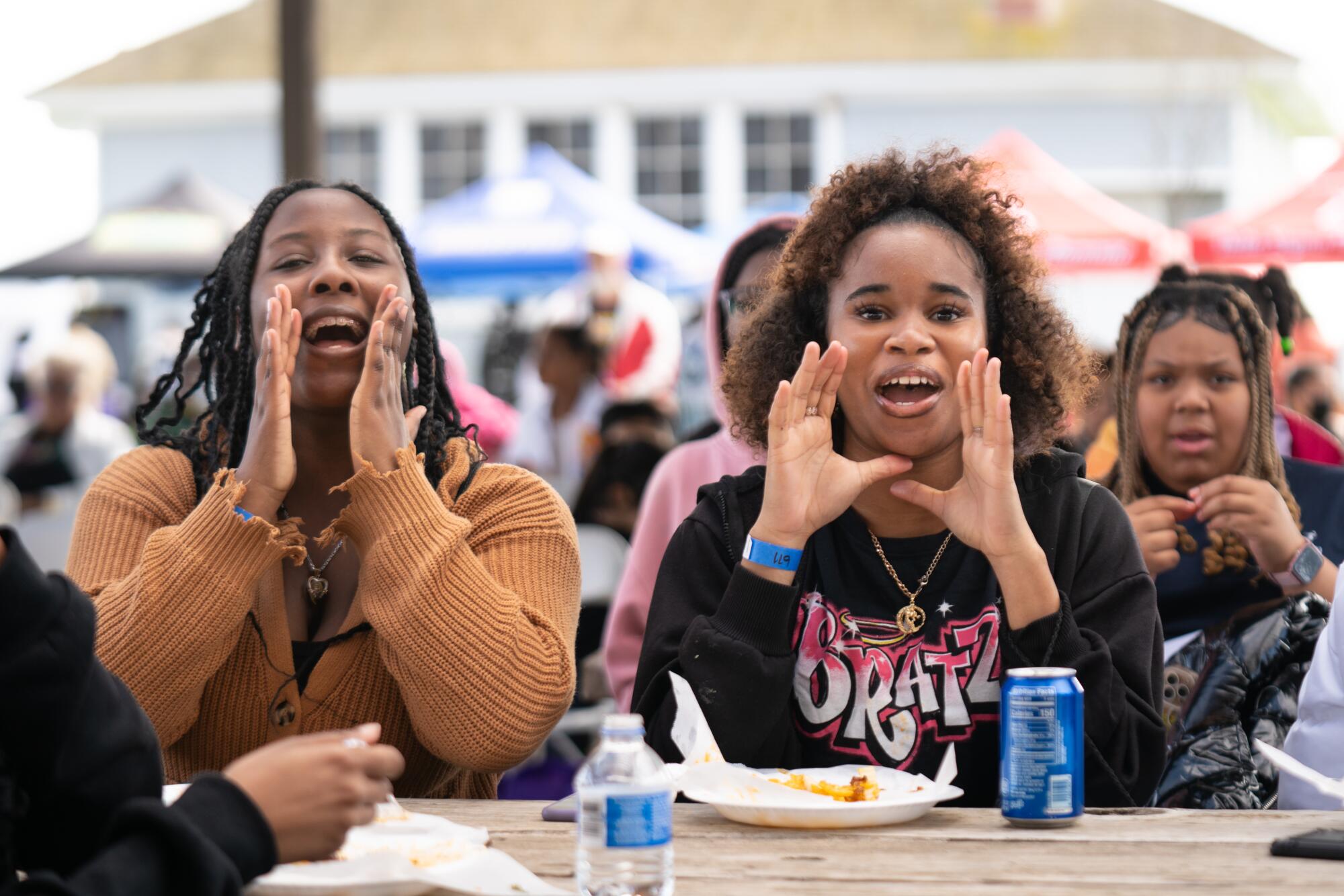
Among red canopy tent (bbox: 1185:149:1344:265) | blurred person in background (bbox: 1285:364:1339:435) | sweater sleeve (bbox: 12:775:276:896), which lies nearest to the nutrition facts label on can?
sweater sleeve (bbox: 12:775:276:896)

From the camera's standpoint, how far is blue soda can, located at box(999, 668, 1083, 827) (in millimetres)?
1873

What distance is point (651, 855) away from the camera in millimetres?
1640

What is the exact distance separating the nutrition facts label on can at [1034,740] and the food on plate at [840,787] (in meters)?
0.19

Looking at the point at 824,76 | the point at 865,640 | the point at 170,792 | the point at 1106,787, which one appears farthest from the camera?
the point at 824,76

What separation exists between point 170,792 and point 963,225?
155cm

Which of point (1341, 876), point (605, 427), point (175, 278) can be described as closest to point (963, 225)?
point (1341, 876)

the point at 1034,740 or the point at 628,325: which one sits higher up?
the point at 628,325

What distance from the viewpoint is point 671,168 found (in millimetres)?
20297

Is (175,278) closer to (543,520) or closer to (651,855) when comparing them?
(543,520)

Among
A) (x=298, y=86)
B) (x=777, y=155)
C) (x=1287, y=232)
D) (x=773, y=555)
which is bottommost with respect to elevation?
(x=773, y=555)

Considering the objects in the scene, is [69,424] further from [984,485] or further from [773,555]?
[984,485]

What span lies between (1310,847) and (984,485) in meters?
0.70

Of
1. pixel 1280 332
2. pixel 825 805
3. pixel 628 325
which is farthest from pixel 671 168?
pixel 825 805

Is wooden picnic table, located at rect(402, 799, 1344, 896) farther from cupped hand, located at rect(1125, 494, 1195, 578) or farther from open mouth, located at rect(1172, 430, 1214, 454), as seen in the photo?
open mouth, located at rect(1172, 430, 1214, 454)
